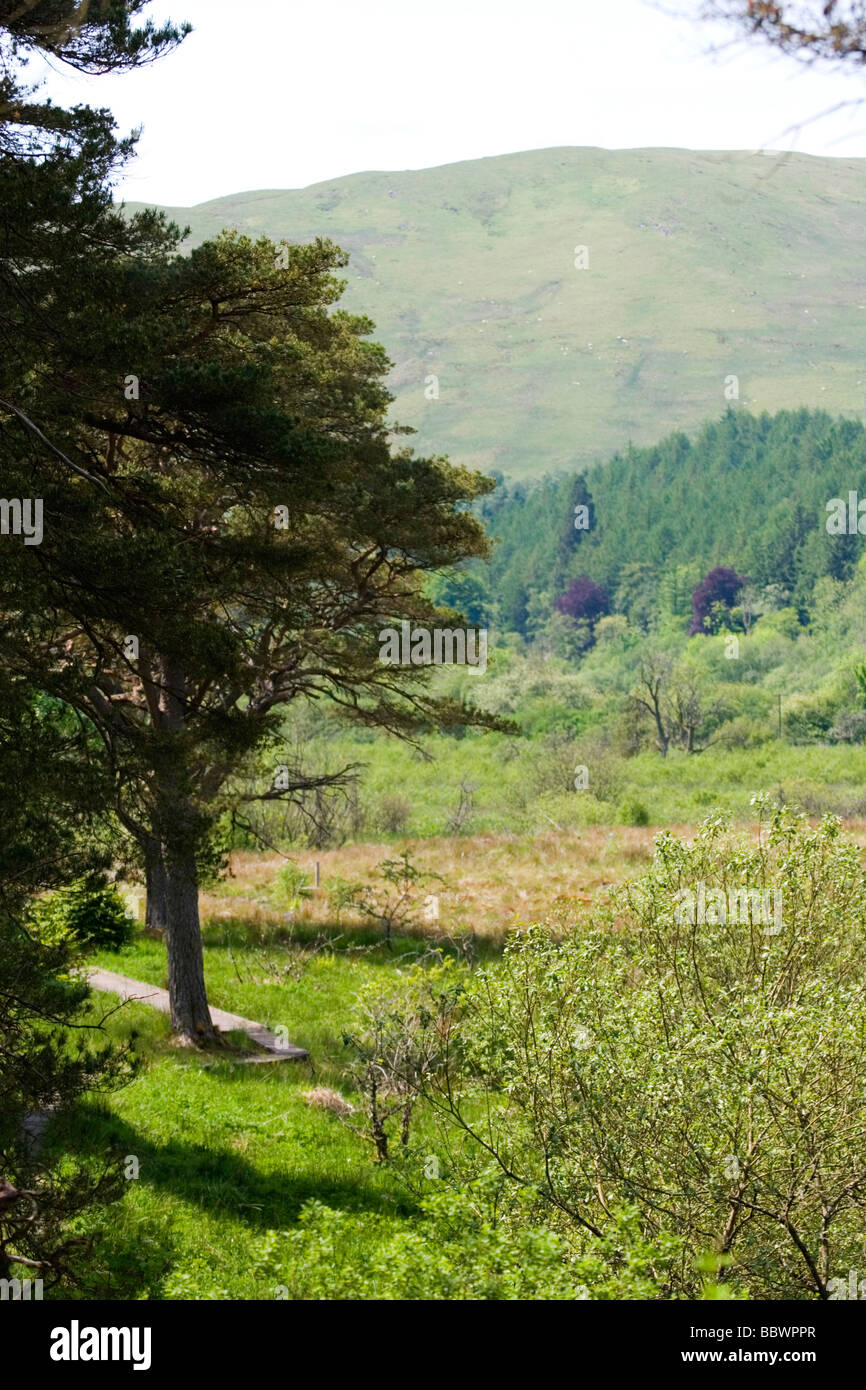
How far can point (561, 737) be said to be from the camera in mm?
59344

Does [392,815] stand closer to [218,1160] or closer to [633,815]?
[633,815]

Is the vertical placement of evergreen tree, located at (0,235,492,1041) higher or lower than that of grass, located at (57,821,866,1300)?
higher

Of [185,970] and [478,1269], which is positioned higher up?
[478,1269]

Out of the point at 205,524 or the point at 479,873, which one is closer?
the point at 205,524

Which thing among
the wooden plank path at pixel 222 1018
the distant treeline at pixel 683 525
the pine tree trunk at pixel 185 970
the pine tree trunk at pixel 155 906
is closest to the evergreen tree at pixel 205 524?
the pine tree trunk at pixel 185 970

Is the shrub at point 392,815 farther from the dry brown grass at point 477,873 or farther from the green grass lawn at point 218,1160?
Answer: the green grass lawn at point 218,1160

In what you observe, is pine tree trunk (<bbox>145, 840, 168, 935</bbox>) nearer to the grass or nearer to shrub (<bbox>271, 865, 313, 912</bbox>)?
the grass

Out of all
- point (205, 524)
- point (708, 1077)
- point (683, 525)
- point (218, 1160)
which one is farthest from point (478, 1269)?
point (683, 525)

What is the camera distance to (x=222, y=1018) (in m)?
17.2

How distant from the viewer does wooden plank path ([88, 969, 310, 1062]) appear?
51.9 feet

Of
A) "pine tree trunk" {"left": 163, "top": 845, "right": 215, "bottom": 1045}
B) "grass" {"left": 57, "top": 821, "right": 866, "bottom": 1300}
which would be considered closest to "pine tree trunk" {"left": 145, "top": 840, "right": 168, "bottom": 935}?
"grass" {"left": 57, "top": 821, "right": 866, "bottom": 1300}
